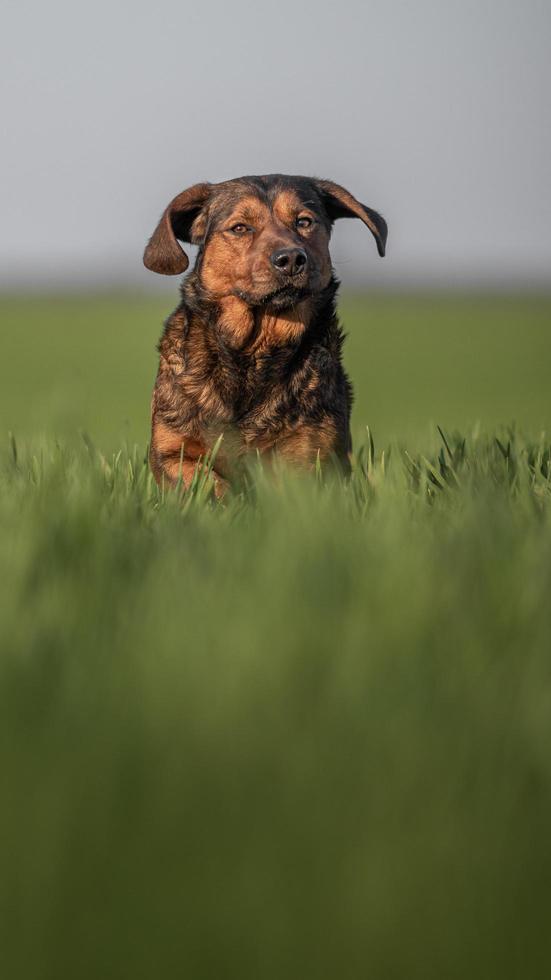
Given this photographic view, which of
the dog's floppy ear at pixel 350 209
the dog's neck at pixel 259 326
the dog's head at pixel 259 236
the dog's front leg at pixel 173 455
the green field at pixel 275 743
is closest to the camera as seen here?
the green field at pixel 275 743

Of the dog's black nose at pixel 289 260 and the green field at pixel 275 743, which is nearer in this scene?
the green field at pixel 275 743

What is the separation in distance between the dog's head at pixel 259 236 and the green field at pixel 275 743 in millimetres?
2012

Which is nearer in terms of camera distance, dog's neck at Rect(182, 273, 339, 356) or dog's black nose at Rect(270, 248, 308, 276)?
dog's black nose at Rect(270, 248, 308, 276)

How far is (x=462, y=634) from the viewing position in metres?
2.54

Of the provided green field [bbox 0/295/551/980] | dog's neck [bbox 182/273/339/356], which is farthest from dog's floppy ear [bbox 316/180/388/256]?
green field [bbox 0/295/551/980]

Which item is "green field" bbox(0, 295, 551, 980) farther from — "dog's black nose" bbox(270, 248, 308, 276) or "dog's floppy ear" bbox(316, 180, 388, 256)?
"dog's floppy ear" bbox(316, 180, 388, 256)

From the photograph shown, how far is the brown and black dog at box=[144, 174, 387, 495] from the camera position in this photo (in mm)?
5504

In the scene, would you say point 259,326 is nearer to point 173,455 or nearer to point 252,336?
point 252,336

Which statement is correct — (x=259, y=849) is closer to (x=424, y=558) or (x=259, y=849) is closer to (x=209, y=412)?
(x=424, y=558)

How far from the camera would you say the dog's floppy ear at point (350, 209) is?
6.02 metres

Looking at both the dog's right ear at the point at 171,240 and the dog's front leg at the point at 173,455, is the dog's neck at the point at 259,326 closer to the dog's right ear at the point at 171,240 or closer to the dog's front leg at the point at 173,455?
the dog's right ear at the point at 171,240

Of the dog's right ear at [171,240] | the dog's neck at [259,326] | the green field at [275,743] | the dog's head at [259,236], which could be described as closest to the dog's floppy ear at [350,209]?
the dog's head at [259,236]

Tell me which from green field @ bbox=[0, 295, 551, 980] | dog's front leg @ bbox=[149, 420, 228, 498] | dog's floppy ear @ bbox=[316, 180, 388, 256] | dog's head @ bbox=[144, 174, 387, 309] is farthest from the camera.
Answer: dog's floppy ear @ bbox=[316, 180, 388, 256]

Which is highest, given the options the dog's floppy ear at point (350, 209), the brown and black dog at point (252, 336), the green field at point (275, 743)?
the dog's floppy ear at point (350, 209)
